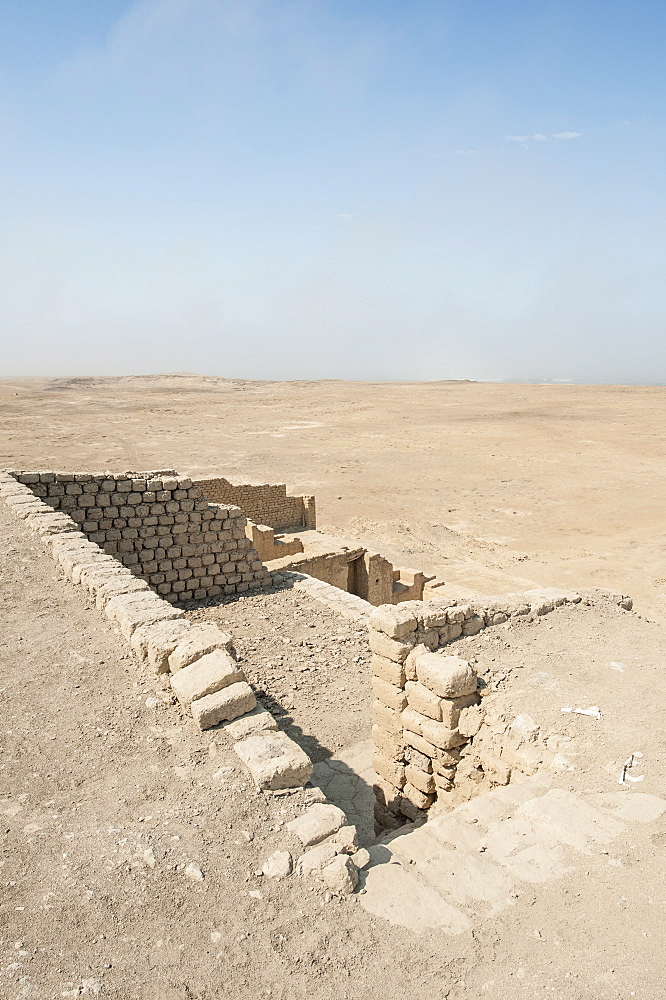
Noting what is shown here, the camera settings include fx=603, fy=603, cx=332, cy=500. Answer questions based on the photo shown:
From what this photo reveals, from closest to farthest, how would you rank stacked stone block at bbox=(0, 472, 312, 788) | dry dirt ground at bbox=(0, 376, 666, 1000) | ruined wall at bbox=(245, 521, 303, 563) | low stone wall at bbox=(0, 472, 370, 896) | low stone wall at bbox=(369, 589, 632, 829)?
dry dirt ground at bbox=(0, 376, 666, 1000)
low stone wall at bbox=(0, 472, 370, 896)
stacked stone block at bbox=(0, 472, 312, 788)
low stone wall at bbox=(369, 589, 632, 829)
ruined wall at bbox=(245, 521, 303, 563)

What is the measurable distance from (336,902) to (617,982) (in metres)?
1.12

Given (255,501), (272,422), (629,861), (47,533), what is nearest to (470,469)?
(255,501)

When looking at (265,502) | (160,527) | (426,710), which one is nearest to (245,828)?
(426,710)

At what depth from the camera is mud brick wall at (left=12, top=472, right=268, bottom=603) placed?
764cm

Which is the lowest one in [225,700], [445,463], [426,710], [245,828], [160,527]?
[445,463]

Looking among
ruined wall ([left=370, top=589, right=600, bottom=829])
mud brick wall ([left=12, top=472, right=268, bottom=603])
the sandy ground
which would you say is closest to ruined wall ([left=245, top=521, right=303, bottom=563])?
mud brick wall ([left=12, top=472, right=268, bottom=603])

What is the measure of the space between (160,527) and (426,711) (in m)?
4.37

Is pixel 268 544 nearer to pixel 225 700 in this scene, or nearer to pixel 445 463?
pixel 225 700

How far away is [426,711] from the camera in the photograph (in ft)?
16.0

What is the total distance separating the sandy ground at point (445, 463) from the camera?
16.3m

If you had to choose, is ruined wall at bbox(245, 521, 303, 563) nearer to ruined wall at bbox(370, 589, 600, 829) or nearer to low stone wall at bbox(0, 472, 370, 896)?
low stone wall at bbox(0, 472, 370, 896)

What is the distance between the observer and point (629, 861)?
2.97 m

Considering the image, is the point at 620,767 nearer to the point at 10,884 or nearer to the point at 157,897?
the point at 157,897

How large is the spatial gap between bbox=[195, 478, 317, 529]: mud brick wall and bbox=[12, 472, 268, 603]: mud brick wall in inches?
172
